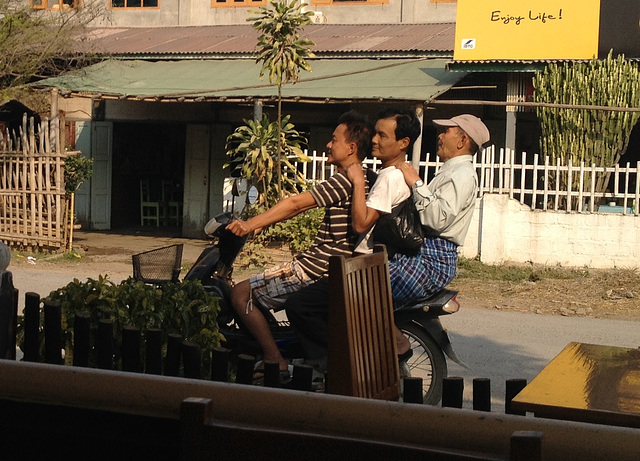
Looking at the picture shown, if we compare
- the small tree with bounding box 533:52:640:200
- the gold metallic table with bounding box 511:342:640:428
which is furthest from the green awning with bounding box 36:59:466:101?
the gold metallic table with bounding box 511:342:640:428

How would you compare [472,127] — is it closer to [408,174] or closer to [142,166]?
[408,174]

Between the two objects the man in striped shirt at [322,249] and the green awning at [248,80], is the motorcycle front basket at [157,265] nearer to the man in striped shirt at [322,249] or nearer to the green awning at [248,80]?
the man in striped shirt at [322,249]

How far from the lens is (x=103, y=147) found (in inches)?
744

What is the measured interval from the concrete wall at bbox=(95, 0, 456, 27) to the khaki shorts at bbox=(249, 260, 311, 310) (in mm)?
13534

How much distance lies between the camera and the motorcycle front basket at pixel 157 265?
524 centimetres

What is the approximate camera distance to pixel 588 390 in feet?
9.09

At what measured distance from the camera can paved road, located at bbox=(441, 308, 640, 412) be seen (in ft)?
22.3

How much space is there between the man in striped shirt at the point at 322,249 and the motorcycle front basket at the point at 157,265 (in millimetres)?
470

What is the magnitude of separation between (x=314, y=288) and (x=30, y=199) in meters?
10.1

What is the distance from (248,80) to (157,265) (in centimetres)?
1068

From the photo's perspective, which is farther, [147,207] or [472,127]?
[147,207]

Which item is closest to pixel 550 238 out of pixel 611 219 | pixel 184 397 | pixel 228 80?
pixel 611 219

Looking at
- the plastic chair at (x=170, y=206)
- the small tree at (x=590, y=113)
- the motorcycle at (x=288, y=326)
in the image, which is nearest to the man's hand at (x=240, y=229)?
the motorcycle at (x=288, y=326)

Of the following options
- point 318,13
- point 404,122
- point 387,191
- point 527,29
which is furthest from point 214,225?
point 318,13
